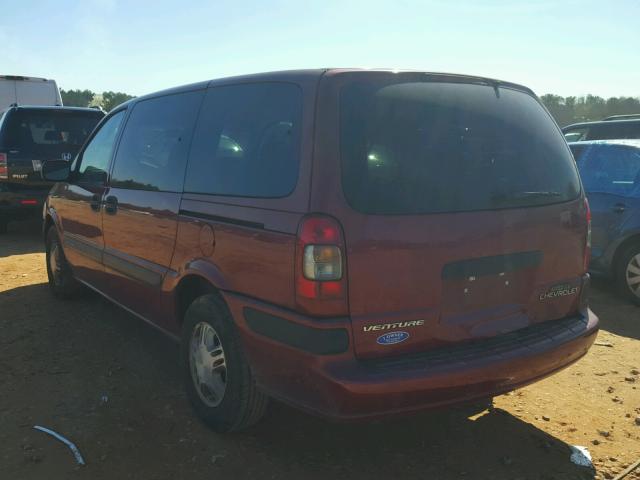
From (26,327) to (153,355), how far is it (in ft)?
4.58

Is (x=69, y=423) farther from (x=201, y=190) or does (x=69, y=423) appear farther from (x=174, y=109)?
(x=174, y=109)

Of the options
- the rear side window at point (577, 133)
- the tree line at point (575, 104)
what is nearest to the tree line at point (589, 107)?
the tree line at point (575, 104)

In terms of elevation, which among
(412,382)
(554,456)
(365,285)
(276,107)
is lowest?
(554,456)

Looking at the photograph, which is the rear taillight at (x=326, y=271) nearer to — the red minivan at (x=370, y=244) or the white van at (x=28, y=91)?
the red minivan at (x=370, y=244)

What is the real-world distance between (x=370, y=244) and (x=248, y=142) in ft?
3.03

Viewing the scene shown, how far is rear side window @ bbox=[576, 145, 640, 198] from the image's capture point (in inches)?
228

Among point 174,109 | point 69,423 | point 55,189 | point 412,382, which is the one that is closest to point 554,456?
point 412,382

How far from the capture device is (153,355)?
4297 mm

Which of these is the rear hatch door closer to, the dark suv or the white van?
the dark suv

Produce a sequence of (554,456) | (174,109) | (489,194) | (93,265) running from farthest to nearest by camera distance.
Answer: (93,265)
(174,109)
(554,456)
(489,194)

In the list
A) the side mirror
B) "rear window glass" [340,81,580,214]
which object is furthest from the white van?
"rear window glass" [340,81,580,214]

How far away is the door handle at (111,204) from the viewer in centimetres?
411

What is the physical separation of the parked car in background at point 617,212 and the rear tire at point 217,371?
4375 millimetres

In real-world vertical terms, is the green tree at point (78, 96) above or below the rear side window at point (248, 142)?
above
